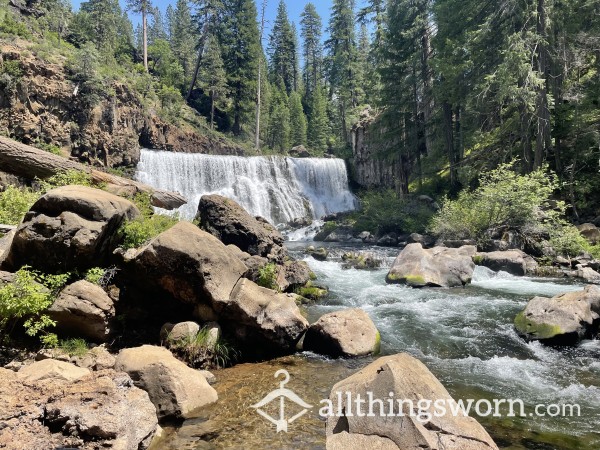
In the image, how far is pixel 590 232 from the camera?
16.5m

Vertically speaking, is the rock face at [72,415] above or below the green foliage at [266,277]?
below

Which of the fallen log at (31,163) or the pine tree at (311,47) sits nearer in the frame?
the fallen log at (31,163)

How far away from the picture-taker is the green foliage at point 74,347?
6.17m

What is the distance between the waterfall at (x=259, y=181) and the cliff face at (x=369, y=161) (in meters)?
1.62

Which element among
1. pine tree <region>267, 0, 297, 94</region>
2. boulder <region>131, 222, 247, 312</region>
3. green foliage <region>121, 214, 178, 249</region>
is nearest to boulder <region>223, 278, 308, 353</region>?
boulder <region>131, 222, 247, 312</region>

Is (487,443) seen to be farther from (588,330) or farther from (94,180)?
(94,180)

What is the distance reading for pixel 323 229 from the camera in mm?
26891

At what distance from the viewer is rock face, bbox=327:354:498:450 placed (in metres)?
3.79

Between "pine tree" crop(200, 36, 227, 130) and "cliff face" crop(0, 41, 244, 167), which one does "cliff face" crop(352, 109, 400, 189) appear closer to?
"pine tree" crop(200, 36, 227, 130)

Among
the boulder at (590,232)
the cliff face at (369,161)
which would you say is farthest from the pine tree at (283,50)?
the boulder at (590,232)

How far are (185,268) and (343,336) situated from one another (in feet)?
10.7

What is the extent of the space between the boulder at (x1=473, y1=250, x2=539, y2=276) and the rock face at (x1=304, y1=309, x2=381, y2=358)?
9.55 m

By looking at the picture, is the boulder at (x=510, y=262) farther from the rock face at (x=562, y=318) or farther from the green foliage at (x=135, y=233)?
the green foliage at (x=135, y=233)

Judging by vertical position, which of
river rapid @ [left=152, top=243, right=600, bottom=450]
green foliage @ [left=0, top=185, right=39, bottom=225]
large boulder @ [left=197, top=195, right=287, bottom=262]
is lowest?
river rapid @ [left=152, top=243, right=600, bottom=450]
